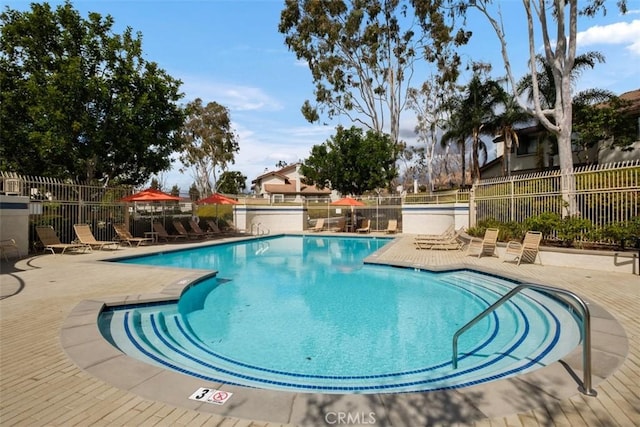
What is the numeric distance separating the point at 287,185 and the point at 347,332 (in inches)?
2053

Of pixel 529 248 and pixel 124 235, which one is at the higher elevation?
pixel 124 235

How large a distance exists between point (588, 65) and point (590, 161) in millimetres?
5962

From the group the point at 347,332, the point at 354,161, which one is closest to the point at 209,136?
the point at 354,161

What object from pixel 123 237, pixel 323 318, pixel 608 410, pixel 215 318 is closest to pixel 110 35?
pixel 123 237

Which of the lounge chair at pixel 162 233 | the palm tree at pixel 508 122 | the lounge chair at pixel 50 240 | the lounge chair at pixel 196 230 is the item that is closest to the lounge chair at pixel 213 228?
the lounge chair at pixel 196 230

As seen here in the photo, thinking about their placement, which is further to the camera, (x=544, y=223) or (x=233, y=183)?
(x=233, y=183)

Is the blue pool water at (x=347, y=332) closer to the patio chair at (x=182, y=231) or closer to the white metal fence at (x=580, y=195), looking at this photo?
the white metal fence at (x=580, y=195)

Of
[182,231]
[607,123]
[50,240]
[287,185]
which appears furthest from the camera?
[287,185]

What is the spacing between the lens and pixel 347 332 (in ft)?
19.5

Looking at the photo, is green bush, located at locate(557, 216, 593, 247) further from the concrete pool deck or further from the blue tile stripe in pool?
the blue tile stripe in pool

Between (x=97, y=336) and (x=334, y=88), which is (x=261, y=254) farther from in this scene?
(x=334, y=88)

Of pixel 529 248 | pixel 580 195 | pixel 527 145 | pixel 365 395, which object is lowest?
pixel 365 395

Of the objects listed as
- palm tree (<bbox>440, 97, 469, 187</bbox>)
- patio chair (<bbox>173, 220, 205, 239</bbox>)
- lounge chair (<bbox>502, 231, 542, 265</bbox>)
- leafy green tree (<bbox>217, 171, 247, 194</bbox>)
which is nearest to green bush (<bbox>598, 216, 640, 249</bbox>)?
lounge chair (<bbox>502, 231, 542, 265</bbox>)

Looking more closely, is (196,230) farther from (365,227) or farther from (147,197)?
(365,227)
